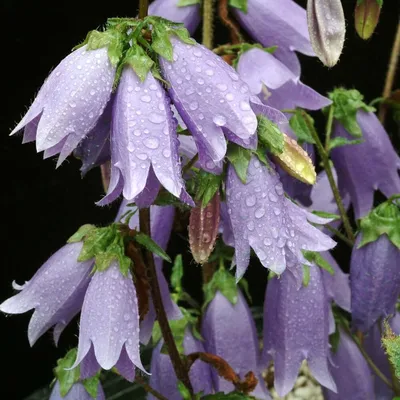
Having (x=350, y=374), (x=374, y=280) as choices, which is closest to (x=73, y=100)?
(x=374, y=280)

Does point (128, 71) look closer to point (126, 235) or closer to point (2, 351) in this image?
point (126, 235)

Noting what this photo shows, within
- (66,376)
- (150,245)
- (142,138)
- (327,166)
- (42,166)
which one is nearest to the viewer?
(142,138)

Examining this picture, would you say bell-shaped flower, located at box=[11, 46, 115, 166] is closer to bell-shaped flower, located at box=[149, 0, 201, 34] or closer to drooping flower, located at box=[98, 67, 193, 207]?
drooping flower, located at box=[98, 67, 193, 207]

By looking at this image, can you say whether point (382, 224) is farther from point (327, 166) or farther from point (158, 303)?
point (158, 303)

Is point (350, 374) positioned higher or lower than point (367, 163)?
lower

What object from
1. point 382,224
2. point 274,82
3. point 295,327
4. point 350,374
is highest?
point 274,82

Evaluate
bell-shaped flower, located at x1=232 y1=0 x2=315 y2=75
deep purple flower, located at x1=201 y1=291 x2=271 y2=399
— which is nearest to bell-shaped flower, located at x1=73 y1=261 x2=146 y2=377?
deep purple flower, located at x1=201 y1=291 x2=271 y2=399

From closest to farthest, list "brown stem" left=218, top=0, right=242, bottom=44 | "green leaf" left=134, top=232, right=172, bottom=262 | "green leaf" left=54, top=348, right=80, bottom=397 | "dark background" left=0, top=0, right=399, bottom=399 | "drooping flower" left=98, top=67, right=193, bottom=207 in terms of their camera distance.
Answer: "drooping flower" left=98, top=67, right=193, bottom=207 → "green leaf" left=134, top=232, right=172, bottom=262 → "green leaf" left=54, top=348, right=80, bottom=397 → "brown stem" left=218, top=0, right=242, bottom=44 → "dark background" left=0, top=0, right=399, bottom=399

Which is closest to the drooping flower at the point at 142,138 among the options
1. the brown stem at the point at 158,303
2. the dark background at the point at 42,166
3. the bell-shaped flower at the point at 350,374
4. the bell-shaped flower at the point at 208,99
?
the bell-shaped flower at the point at 208,99
